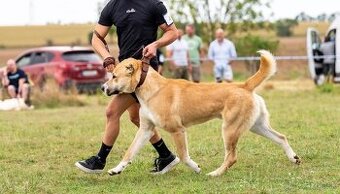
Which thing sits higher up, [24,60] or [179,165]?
[179,165]

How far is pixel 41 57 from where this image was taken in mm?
21156

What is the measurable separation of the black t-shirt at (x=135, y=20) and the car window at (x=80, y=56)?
13.7 m

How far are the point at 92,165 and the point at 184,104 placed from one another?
3.72ft

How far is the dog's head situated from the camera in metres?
6.86

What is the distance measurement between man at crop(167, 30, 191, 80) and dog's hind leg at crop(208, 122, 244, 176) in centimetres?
1058

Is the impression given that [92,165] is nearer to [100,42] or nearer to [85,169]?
[85,169]

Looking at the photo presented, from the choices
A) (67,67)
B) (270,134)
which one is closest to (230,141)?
(270,134)

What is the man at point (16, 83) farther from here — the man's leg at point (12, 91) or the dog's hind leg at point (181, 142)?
the dog's hind leg at point (181, 142)

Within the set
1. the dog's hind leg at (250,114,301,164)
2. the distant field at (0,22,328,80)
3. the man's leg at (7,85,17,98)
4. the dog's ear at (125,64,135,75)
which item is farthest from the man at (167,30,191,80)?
the distant field at (0,22,328,80)

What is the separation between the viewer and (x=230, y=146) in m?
7.08

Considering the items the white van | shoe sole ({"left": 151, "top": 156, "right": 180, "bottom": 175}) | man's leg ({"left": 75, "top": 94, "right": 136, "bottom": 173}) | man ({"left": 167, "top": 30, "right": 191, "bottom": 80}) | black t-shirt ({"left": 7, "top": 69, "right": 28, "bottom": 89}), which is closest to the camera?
man's leg ({"left": 75, "top": 94, "right": 136, "bottom": 173})

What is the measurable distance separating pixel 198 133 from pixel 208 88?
338 centimetres

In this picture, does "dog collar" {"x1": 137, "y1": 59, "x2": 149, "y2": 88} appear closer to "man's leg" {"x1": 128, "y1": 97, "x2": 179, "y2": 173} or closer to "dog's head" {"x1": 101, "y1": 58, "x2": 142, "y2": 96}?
"dog's head" {"x1": 101, "y1": 58, "x2": 142, "y2": 96}

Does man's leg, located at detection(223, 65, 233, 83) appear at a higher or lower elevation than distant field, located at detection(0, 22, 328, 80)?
higher
